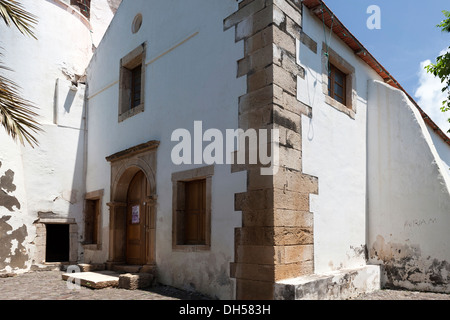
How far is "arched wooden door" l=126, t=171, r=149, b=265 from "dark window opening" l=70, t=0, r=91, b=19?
667cm

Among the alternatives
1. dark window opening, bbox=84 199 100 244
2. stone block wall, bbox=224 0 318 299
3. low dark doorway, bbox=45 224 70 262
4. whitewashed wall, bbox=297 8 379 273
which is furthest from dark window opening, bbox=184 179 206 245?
low dark doorway, bbox=45 224 70 262

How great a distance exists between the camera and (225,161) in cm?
565

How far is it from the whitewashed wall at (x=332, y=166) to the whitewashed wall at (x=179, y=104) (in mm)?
1101

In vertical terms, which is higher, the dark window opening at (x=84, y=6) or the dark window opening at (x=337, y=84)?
→ the dark window opening at (x=84, y=6)

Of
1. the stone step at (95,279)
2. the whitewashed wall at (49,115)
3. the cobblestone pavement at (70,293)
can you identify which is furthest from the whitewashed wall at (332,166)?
the whitewashed wall at (49,115)

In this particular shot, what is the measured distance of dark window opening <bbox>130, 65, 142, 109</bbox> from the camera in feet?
27.1

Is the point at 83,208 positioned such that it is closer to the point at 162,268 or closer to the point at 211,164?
the point at 162,268

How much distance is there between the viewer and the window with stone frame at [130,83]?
805 cm

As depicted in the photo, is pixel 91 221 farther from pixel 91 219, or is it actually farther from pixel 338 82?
pixel 338 82

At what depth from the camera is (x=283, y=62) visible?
5.45 m

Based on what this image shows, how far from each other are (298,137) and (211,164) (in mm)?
1285

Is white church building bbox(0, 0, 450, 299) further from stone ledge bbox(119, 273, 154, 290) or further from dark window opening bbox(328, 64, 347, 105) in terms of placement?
stone ledge bbox(119, 273, 154, 290)

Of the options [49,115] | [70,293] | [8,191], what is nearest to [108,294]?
[70,293]

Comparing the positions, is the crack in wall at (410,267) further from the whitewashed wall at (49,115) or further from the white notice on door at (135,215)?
the whitewashed wall at (49,115)
